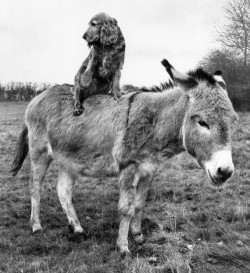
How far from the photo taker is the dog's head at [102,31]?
4887 millimetres

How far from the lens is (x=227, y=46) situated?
2550cm

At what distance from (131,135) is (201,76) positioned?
1.08m

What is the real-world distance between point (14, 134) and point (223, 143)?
11.7 meters

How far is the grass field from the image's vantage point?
3734 mm

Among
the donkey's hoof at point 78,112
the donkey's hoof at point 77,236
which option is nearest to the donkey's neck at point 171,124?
the donkey's hoof at point 78,112

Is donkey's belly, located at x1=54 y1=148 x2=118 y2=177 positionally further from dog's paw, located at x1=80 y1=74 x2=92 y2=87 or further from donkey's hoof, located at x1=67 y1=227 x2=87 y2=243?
dog's paw, located at x1=80 y1=74 x2=92 y2=87

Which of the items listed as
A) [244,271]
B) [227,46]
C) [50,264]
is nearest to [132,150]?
[50,264]

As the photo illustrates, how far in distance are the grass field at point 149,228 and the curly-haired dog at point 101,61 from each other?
1707 mm

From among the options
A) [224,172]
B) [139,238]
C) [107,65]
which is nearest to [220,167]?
[224,172]

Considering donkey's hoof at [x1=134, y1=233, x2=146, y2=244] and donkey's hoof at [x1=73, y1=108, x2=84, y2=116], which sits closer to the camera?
donkey's hoof at [x1=134, y1=233, x2=146, y2=244]

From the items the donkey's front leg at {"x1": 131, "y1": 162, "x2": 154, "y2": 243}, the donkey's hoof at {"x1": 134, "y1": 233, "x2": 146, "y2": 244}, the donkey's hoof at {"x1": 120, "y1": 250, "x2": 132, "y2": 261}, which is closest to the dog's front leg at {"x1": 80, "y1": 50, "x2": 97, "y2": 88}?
the donkey's front leg at {"x1": 131, "y1": 162, "x2": 154, "y2": 243}

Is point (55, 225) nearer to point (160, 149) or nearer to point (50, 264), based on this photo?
point (50, 264)

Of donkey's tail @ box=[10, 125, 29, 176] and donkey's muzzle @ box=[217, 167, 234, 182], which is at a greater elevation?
donkey's muzzle @ box=[217, 167, 234, 182]

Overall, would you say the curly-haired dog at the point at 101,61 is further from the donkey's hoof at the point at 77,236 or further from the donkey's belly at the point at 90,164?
the donkey's hoof at the point at 77,236
